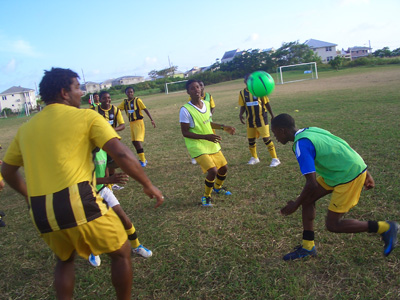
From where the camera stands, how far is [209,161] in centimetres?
502

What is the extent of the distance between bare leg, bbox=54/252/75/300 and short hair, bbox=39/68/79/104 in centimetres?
127

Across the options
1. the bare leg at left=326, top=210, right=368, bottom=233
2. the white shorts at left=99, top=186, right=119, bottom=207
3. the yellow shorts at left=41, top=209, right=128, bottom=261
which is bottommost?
A: the bare leg at left=326, top=210, right=368, bottom=233

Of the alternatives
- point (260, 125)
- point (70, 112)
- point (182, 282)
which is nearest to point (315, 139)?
point (182, 282)

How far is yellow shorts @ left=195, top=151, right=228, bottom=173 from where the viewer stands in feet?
16.4

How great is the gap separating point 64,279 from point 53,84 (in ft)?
5.03

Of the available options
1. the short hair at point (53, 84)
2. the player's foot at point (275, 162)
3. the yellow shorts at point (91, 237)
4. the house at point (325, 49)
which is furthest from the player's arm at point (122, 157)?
the house at point (325, 49)

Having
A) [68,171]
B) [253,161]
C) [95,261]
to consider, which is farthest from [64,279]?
[253,161]

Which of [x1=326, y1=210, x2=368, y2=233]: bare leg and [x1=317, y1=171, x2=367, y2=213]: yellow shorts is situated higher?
[x1=317, y1=171, x2=367, y2=213]: yellow shorts

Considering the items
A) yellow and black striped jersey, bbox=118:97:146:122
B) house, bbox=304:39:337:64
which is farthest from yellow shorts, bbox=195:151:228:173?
house, bbox=304:39:337:64

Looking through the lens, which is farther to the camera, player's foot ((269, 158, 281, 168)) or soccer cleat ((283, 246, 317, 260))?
player's foot ((269, 158, 281, 168))

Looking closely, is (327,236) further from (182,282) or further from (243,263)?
(182,282)

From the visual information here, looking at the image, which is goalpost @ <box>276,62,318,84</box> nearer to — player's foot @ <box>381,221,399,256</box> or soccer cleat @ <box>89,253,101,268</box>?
player's foot @ <box>381,221,399,256</box>

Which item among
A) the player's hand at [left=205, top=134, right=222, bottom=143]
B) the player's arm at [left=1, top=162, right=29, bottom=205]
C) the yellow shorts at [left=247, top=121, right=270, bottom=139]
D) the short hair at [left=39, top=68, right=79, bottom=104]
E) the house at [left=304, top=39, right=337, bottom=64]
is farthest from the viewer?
the house at [left=304, top=39, right=337, bottom=64]

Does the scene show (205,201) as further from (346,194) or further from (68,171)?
(68,171)
